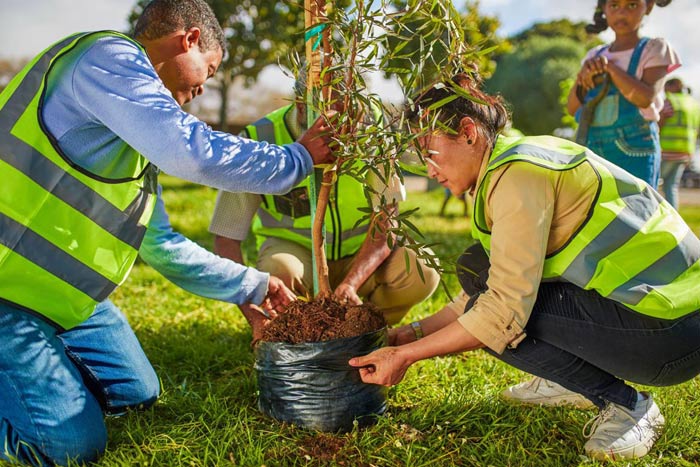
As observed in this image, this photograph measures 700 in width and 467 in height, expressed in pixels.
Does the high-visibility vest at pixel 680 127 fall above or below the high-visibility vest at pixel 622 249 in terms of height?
below

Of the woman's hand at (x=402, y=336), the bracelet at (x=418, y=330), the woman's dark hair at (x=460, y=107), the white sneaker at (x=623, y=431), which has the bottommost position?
the white sneaker at (x=623, y=431)

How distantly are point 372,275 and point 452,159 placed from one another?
3.47 ft

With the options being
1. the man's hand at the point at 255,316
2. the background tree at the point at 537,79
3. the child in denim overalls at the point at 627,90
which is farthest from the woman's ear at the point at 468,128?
the background tree at the point at 537,79

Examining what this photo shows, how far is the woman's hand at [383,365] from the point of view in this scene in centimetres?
210

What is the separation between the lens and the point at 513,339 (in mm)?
2072

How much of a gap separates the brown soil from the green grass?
32 cm

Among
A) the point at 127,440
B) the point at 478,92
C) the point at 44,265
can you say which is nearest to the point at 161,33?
the point at 44,265

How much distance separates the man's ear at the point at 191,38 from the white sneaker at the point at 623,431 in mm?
1893

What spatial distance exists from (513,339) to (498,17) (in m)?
11.9

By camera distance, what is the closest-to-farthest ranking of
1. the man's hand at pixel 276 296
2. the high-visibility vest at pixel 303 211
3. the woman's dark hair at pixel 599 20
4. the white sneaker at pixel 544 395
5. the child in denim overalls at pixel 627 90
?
the white sneaker at pixel 544 395, the man's hand at pixel 276 296, the high-visibility vest at pixel 303 211, the child in denim overalls at pixel 627 90, the woman's dark hair at pixel 599 20

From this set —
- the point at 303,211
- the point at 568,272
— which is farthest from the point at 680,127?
the point at 568,272

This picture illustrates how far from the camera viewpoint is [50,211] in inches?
83.4

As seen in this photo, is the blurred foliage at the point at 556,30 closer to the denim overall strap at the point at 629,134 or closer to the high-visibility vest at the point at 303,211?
the denim overall strap at the point at 629,134

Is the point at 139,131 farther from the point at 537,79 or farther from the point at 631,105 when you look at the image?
the point at 537,79
